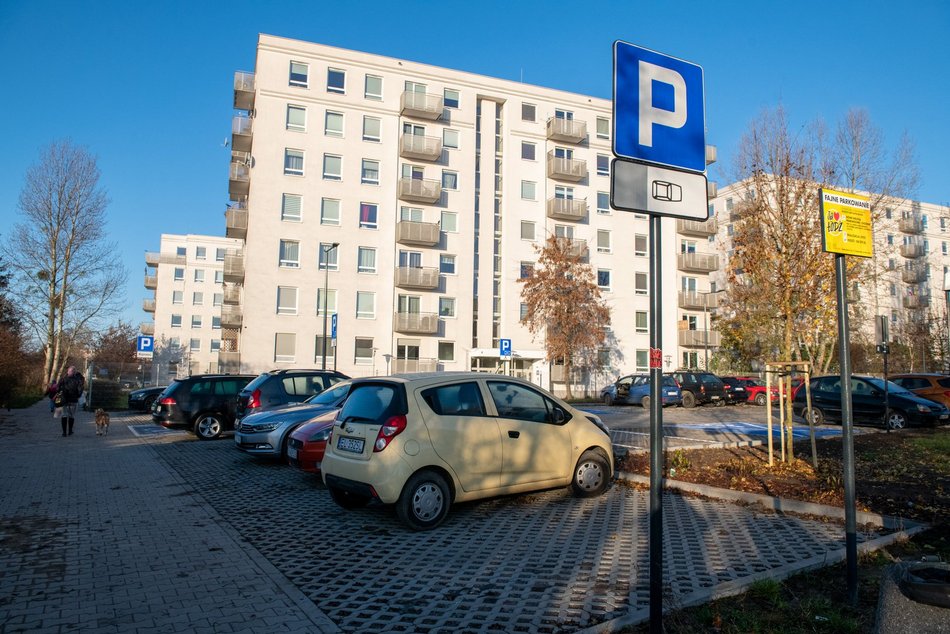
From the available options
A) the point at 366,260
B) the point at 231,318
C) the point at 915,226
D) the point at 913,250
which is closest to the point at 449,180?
the point at 366,260

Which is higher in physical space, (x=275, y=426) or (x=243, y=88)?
(x=243, y=88)

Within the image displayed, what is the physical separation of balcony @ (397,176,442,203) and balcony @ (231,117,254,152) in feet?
35.6

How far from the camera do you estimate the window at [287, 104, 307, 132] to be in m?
39.8

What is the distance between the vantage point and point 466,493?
23.1 feet

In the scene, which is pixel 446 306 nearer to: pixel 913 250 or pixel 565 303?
pixel 565 303

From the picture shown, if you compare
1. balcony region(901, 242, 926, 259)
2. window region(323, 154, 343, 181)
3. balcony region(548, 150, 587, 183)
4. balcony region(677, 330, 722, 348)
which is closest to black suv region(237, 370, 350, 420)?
window region(323, 154, 343, 181)

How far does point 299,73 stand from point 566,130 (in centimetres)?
1918

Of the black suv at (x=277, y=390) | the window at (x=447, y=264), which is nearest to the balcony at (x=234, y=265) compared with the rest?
the window at (x=447, y=264)

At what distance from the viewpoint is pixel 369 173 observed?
41.7 m

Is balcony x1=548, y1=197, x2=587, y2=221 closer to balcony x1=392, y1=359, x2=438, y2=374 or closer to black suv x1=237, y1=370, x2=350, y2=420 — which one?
balcony x1=392, y1=359, x2=438, y2=374

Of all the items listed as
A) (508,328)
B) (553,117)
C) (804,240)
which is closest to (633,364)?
(508,328)

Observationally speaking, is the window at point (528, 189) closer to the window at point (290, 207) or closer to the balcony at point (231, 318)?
the window at point (290, 207)

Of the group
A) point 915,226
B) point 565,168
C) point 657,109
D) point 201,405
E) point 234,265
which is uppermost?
point 915,226

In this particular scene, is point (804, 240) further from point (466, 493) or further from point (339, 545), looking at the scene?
point (339, 545)
